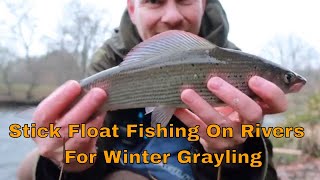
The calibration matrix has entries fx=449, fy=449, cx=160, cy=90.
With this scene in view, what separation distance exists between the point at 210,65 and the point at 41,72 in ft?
63.8

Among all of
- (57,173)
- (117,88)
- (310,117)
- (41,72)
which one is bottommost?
(41,72)

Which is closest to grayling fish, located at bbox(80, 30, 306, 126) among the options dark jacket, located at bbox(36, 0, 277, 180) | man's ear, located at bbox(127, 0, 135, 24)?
dark jacket, located at bbox(36, 0, 277, 180)

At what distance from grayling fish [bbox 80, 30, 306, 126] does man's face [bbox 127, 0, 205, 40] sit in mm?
611

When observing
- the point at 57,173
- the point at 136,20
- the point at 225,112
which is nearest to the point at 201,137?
the point at 225,112

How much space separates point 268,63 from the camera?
204 centimetres

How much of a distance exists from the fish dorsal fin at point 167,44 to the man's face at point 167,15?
613 mm

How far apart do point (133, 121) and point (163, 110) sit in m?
0.79

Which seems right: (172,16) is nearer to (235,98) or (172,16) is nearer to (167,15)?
(167,15)

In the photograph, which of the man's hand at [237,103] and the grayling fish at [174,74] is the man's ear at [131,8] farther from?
the man's hand at [237,103]

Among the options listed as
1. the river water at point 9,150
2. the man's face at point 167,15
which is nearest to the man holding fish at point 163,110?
the man's face at point 167,15

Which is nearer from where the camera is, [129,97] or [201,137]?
[129,97]

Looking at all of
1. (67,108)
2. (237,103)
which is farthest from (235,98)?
(67,108)

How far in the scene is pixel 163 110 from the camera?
6.92ft

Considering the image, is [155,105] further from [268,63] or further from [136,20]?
[136,20]
